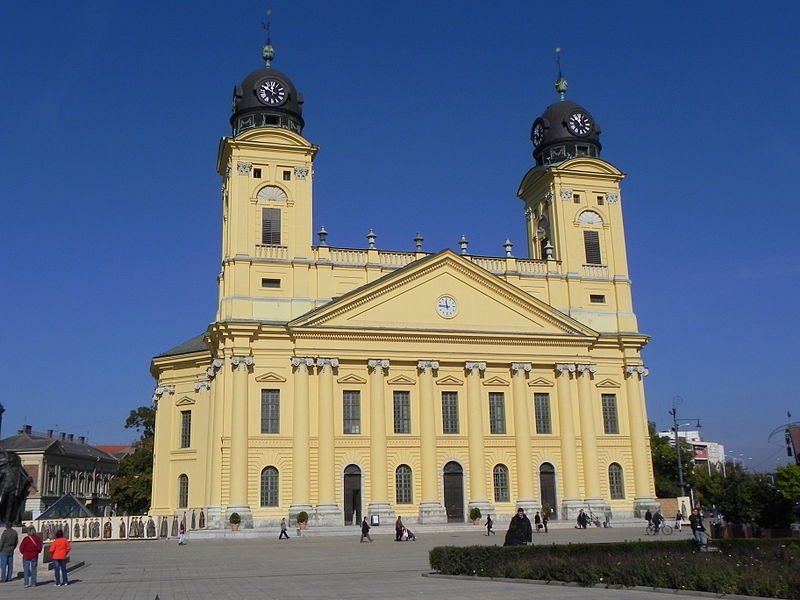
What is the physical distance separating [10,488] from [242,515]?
18260 mm

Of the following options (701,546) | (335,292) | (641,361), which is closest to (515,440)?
(641,361)

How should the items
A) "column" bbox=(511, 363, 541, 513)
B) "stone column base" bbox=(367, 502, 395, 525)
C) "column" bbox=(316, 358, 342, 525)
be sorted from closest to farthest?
1. "column" bbox=(316, 358, 342, 525)
2. "stone column base" bbox=(367, 502, 395, 525)
3. "column" bbox=(511, 363, 541, 513)

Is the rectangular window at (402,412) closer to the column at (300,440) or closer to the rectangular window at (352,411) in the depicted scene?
the rectangular window at (352,411)

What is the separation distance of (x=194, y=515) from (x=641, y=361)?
1079 inches

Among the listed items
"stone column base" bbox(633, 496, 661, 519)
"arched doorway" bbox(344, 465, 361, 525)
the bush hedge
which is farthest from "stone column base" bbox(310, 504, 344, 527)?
the bush hedge

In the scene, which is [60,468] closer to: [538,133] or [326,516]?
[326,516]

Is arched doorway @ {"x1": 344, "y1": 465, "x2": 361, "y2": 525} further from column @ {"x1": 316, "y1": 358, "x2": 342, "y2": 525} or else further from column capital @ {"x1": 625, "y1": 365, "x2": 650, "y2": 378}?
column capital @ {"x1": 625, "y1": 365, "x2": 650, "y2": 378}

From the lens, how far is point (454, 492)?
4550 cm

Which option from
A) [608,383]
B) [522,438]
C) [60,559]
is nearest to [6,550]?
[60,559]

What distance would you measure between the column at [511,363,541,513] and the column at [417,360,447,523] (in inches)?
186

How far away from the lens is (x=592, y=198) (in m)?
53.2

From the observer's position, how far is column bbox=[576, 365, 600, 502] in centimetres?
4688

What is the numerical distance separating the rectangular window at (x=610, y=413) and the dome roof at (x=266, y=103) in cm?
2465

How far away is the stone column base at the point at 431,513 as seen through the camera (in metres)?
43.7
